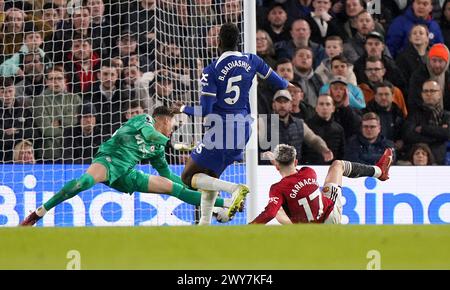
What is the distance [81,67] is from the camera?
43.6ft

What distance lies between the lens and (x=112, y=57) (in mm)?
13430

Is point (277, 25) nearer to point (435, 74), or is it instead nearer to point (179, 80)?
point (179, 80)

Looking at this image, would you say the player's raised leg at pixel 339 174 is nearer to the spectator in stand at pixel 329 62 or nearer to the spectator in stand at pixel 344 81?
the spectator in stand at pixel 344 81

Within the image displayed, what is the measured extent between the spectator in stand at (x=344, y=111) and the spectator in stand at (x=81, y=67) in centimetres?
281

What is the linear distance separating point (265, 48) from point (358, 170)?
126 inches

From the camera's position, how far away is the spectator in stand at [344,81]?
1410 cm

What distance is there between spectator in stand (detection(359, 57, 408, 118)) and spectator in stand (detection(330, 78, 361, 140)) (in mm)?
358

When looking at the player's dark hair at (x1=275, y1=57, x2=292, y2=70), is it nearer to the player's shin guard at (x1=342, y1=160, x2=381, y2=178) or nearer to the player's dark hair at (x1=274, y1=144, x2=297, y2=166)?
the player's shin guard at (x1=342, y1=160, x2=381, y2=178)

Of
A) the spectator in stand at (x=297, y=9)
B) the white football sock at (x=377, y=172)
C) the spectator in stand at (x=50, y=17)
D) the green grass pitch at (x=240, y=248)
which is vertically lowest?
the green grass pitch at (x=240, y=248)

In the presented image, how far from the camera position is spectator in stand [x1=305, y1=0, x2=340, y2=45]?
1458cm

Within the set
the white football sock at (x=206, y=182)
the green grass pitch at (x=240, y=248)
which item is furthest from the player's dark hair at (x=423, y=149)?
the green grass pitch at (x=240, y=248)

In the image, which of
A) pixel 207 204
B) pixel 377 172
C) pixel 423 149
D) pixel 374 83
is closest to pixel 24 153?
pixel 207 204

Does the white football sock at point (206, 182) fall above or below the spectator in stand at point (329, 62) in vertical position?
below

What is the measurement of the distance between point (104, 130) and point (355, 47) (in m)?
3.39
